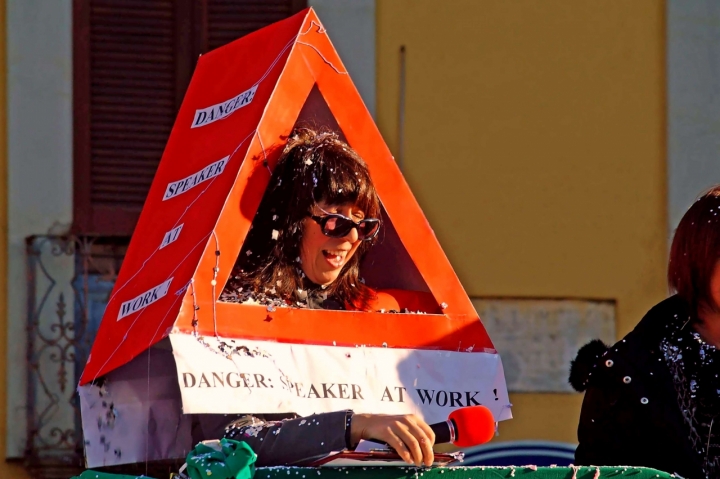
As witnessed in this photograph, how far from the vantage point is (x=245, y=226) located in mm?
3465

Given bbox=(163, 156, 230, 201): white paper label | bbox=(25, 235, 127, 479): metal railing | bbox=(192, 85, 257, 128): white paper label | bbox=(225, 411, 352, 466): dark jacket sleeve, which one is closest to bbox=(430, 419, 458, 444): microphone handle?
bbox=(225, 411, 352, 466): dark jacket sleeve

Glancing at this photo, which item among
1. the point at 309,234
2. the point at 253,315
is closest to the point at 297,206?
the point at 309,234

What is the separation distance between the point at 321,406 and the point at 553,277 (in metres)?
3.06

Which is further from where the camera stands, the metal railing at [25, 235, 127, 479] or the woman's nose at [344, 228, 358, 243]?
the metal railing at [25, 235, 127, 479]

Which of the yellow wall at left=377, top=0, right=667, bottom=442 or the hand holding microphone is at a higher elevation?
the yellow wall at left=377, top=0, right=667, bottom=442

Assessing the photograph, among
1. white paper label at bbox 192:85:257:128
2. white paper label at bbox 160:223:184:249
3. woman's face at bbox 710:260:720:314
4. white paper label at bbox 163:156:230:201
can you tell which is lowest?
woman's face at bbox 710:260:720:314

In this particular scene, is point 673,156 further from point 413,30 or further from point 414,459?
point 414,459

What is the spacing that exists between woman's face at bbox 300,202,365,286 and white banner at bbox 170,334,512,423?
0.19 meters

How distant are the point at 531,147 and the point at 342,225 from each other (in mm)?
3042

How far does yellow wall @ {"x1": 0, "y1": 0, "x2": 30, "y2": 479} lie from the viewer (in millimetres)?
5941

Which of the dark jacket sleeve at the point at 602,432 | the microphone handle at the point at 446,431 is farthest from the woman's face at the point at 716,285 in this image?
the microphone handle at the point at 446,431

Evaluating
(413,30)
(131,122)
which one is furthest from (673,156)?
(131,122)

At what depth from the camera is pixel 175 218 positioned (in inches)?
146

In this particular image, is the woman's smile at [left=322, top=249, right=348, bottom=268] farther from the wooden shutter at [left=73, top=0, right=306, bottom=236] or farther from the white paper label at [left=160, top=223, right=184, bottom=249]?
the wooden shutter at [left=73, top=0, right=306, bottom=236]
